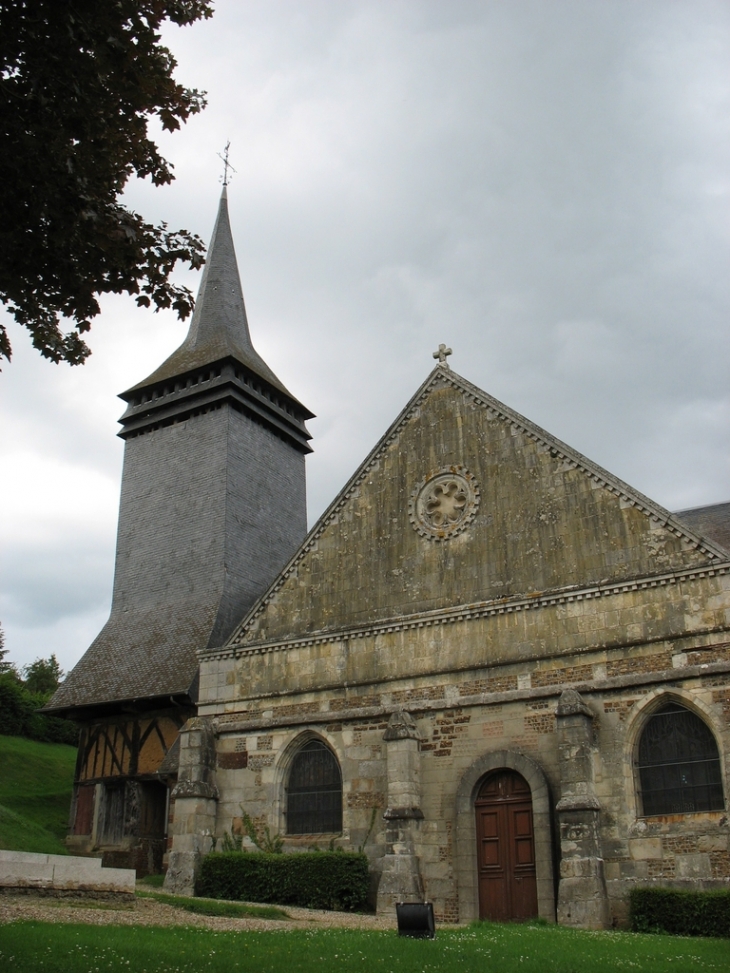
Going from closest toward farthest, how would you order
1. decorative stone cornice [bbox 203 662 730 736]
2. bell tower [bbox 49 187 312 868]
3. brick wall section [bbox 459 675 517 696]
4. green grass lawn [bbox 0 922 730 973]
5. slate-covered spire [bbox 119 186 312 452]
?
green grass lawn [bbox 0 922 730 973] → decorative stone cornice [bbox 203 662 730 736] → brick wall section [bbox 459 675 517 696] → bell tower [bbox 49 187 312 868] → slate-covered spire [bbox 119 186 312 452]

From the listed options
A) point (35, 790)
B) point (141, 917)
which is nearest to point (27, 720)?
point (35, 790)

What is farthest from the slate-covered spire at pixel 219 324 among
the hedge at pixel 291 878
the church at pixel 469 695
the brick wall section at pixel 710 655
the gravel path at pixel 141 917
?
the gravel path at pixel 141 917

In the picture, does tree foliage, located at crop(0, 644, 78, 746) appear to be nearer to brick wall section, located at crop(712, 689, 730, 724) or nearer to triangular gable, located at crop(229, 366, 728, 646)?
triangular gable, located at crop(229, 366, 728, 646)

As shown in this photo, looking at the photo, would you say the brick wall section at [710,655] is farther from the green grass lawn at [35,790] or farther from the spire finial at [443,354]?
the green grass lawn at [35,790]

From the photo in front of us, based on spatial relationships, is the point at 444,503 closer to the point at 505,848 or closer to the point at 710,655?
the point at 710,655

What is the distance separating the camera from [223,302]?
31406 mm

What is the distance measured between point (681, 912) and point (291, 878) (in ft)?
21.8

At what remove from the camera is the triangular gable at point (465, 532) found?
52.9 feet

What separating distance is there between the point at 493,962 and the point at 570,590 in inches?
313

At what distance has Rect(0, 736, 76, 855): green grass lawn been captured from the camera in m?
20.5

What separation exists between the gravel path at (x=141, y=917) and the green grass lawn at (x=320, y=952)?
700 mm

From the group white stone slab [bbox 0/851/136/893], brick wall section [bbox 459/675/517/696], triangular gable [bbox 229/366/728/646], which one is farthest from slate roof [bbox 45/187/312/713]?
white stone slab [bbox 0/851/136/893]

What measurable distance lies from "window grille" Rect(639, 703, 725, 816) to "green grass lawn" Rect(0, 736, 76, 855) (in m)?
12.3

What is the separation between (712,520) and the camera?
19.4 meters
